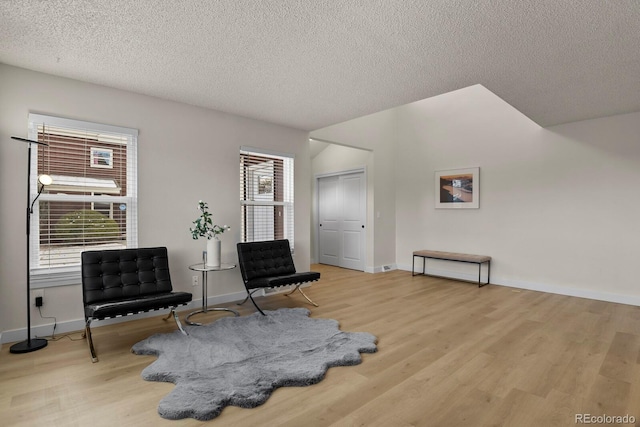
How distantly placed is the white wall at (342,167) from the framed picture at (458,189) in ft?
4.24

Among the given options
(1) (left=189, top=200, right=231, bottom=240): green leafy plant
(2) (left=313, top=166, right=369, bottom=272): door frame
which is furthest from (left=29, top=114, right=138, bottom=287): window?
(2) (left=313, top=166, right=369, bottom=272): door frame

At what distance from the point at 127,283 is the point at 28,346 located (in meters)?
0.88

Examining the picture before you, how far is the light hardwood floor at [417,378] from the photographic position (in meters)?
1.97

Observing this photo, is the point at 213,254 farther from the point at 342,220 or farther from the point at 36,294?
the point at 342,220

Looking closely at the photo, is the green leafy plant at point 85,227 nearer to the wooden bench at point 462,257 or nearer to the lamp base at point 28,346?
the lamp base at point 28,346

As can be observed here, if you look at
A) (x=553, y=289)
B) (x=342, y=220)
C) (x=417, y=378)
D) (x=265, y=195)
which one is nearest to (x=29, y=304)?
(x=265, y=195)

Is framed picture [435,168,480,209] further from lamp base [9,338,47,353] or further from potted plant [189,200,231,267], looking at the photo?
lamp base [9,338,47,353]

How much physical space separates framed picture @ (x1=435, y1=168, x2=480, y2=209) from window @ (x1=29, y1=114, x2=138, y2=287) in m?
5.06

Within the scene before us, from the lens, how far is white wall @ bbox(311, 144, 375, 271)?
21.6ft

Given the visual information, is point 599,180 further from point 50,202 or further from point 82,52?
point 50,202

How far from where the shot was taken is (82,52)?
9.15 ft

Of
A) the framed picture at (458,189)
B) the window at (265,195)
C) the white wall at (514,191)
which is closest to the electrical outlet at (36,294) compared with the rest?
the window at (265,195)

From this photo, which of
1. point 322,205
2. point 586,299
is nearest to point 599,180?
point 586,299

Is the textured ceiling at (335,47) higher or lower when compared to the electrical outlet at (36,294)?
higher
